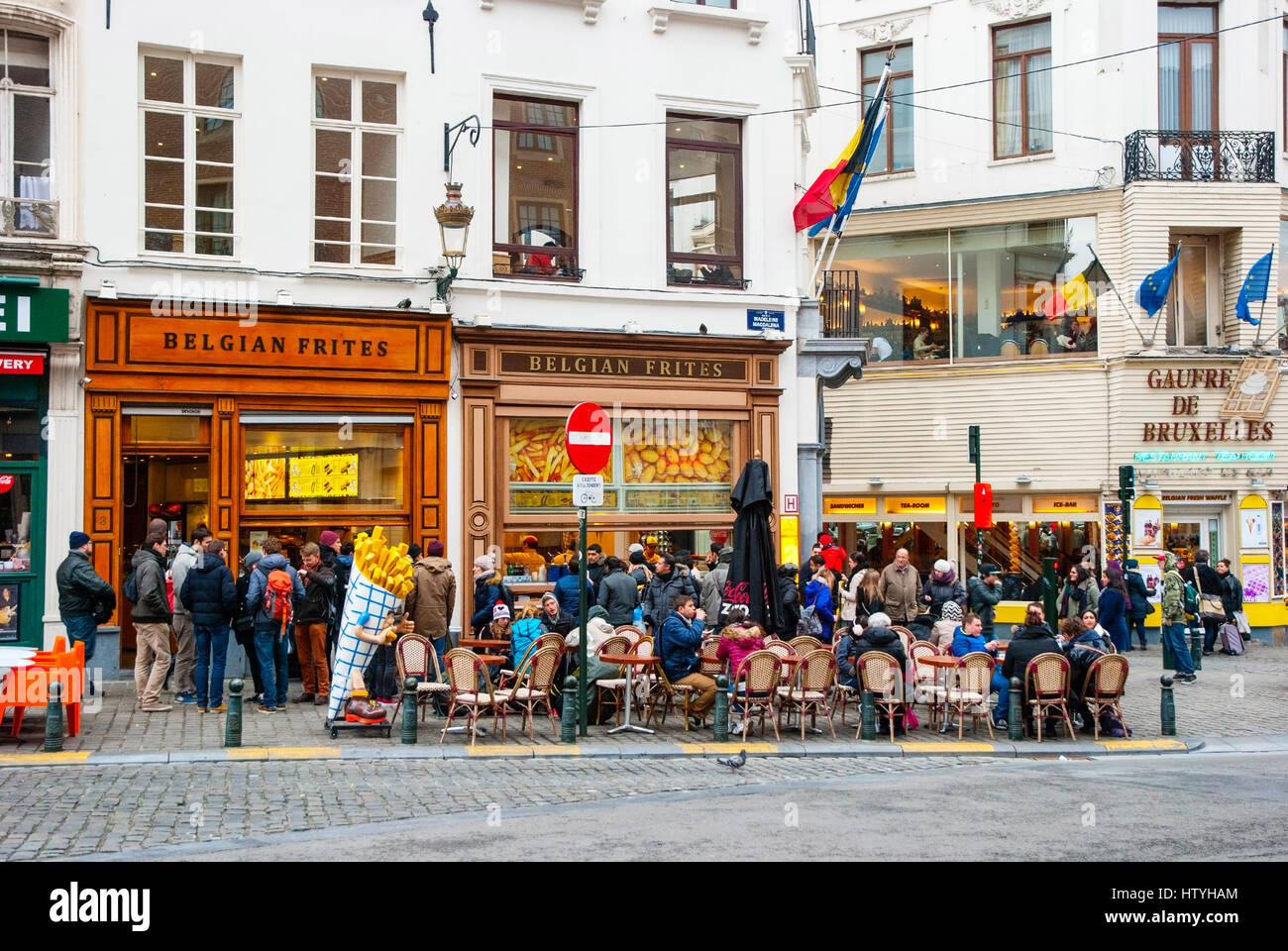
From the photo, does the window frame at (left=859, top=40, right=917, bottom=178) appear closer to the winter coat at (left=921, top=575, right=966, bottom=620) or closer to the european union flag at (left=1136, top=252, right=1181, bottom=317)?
the european union flag at (left=1136, top=252, right=1181, bottom=317)

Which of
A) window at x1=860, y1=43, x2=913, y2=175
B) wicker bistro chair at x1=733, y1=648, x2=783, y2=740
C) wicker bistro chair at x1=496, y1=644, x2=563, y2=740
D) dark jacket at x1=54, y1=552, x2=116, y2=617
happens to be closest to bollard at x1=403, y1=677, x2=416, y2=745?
wicker bistro chair at x1=496, y1=644, x2=563, y2=740

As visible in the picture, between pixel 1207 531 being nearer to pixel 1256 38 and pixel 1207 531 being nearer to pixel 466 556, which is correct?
pixel 1256 38

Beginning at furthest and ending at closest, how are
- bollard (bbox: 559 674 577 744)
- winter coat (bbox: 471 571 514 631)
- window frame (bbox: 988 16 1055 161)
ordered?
1. window frame (bbox: 988 16 1055 161)
2. winter coat (bbox: 471 571 514 631)
3. bollard (bbox: 559 674 577 744)

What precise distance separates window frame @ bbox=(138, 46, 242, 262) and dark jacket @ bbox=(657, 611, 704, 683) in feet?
25.4

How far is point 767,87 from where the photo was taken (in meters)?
20.8

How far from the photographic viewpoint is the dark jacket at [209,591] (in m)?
14.8

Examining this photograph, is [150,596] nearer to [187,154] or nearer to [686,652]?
[686,652]

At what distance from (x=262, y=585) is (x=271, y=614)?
0.38 meters

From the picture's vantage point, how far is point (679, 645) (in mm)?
14453

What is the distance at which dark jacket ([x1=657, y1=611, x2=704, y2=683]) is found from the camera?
1438 centimetres

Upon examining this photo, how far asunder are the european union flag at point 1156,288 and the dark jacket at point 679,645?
14.3 m

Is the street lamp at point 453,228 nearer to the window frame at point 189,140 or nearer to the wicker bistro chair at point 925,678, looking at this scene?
the window frame at point 189,140

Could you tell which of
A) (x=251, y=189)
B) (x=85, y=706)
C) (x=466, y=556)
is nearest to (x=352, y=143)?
(x=251, y=189)

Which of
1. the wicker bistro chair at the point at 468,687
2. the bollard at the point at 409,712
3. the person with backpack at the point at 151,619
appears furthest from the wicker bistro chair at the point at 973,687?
the person with backpack at the point at 151,619
